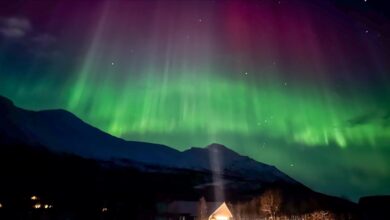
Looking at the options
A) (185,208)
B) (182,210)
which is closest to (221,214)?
(182,210)

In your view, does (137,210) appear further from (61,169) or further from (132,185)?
(132,185)

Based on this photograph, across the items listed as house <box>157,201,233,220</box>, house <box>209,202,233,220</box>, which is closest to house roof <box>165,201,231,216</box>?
house <box>157,201,233,220</box>

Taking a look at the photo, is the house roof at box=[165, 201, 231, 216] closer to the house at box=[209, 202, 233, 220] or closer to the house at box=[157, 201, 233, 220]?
the house at box=[157, 201, 233, 220]

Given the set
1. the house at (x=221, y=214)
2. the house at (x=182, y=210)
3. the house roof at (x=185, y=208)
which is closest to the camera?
the house at (x=221, y=214)

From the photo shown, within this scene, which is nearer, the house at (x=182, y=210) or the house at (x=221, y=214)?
the house at (x=221, y=214)

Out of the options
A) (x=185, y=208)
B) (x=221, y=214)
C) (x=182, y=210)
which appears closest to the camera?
(x=221, y=214)

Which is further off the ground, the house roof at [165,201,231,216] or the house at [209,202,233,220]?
the house roof at [165,201,231,216]

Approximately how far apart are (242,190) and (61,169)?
3046 inches

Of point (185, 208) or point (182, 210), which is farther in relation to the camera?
point (185, 208)

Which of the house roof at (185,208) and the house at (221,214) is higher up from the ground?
the house roof at (185,208)

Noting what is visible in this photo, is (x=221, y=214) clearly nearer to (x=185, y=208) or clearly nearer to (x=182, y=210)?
(x=182, y=210)

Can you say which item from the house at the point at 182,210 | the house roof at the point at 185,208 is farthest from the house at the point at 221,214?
the house roof at the point at 185,208

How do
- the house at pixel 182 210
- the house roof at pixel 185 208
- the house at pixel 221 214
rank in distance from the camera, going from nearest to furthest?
the house at pixel 221 214, the house at pixel 182 210, the house roof at pixel 185 208

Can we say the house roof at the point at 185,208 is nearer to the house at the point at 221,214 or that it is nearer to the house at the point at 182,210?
the house at the point at 182,210
